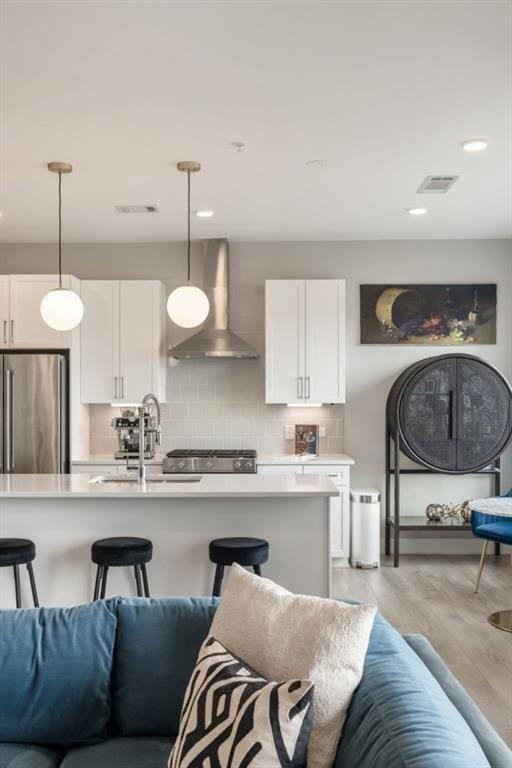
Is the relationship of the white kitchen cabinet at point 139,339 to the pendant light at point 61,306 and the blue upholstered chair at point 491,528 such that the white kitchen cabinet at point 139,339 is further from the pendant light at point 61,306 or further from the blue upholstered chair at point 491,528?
the blue upholstered chair at point 491,528

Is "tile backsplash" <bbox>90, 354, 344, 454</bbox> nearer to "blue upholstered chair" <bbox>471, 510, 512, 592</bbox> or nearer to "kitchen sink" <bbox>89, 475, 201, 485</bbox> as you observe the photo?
"blue upholstered chair" <bbox>471, 510, 512, 592</bbox>

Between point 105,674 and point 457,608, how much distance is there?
3173 millimetres

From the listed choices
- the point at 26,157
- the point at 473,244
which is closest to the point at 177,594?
the point at 26,157

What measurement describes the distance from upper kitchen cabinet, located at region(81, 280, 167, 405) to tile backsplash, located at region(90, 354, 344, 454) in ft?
1.13

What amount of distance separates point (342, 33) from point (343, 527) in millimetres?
4055

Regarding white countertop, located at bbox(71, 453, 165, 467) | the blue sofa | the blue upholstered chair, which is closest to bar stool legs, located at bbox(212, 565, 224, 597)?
the blue sofa

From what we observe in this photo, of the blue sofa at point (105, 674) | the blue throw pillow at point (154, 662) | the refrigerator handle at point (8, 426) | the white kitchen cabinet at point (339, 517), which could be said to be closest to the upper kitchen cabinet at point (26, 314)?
the refrigerator handle at point (8, 426)

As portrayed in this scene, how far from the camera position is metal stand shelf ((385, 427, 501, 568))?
18.7 feet

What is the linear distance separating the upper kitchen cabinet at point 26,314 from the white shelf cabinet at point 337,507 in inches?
81.5

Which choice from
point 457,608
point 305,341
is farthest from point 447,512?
point 305,341

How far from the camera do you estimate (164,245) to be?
6285 mm

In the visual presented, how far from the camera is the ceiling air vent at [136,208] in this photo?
16.7 feet

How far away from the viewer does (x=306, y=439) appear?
20.2ft

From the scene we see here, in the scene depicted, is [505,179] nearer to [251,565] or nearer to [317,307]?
[317,307]
